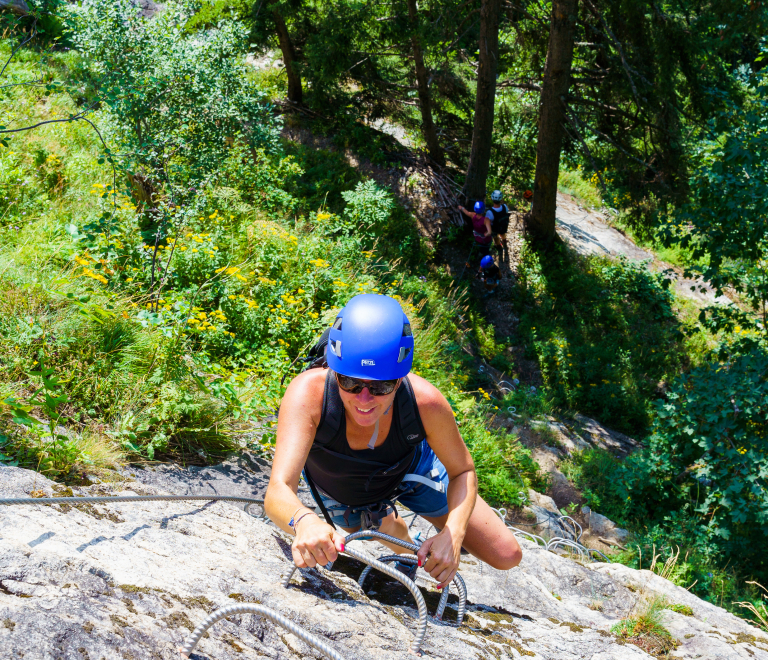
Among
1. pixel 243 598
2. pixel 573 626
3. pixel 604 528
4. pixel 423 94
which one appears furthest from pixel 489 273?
pixel 243 598

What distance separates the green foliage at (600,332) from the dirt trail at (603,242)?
0.64 metres

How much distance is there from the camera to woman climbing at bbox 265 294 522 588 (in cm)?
231

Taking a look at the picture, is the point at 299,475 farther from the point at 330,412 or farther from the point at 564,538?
the point at 564,538

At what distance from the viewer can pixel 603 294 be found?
1278 cm

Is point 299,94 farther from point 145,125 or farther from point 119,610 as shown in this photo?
point 119,610

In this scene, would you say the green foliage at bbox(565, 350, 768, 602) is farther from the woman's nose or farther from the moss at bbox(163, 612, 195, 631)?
the moss at bbox(163, 612, 195, 631)

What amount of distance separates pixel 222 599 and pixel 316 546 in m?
0.37

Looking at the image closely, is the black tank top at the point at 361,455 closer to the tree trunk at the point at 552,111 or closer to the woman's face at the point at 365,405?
the woman's face at the point at 365,405

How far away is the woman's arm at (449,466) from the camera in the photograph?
7.72 feet

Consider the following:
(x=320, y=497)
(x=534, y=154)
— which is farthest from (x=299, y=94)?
(x=320, y=497)

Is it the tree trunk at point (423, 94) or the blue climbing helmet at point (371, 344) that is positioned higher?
the tree trunk at point (423, 94)

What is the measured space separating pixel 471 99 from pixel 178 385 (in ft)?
35.9

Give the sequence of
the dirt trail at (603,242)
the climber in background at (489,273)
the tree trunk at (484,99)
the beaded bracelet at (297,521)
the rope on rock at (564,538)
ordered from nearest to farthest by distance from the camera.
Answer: the beaded bracelet at (297,521), the rope on rock at (564,538), the tree trunk at (484,99), the climber in background at (489,273), the dirt trail at (603,242)

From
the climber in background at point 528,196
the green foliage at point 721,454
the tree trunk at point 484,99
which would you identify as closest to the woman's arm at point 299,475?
the green foliage at point 721,454
